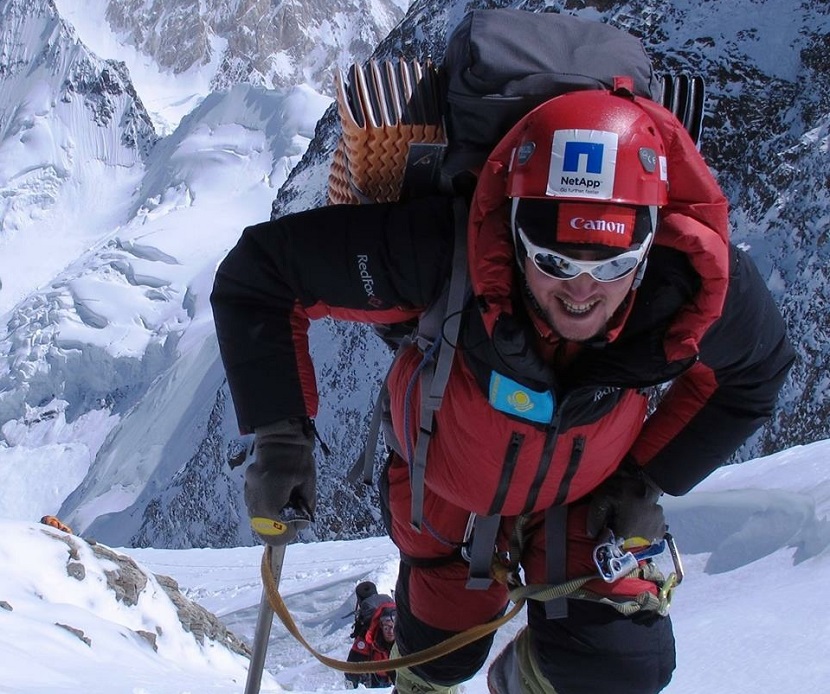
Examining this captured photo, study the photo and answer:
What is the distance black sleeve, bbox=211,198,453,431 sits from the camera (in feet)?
7.41

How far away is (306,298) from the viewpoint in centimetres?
247

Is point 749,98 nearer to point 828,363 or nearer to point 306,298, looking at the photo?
point 828,363

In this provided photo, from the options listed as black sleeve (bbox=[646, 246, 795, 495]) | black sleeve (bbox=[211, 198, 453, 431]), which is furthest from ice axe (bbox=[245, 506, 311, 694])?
black sleeve (bbox=[646, 246, 795, 495])

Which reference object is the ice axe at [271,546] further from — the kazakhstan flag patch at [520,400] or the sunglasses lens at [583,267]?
the sunglasses lens at [583,267]

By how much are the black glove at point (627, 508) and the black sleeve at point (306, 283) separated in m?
0.85

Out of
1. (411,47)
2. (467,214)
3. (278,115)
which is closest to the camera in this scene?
(467,214)

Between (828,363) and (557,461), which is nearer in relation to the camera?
(557,461)

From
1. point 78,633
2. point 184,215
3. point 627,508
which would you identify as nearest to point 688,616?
point 627,508

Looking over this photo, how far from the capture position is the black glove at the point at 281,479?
259 centimetres

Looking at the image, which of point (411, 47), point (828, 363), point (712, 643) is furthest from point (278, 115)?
point (712, 643)

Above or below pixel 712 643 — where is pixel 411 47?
below

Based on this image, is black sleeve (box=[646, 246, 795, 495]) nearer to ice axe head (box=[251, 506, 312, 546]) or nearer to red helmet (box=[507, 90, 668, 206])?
red helmet (box=[507, 90, 668, 206])

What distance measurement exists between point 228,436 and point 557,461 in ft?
121

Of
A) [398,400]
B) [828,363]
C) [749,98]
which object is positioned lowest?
[828,363]
